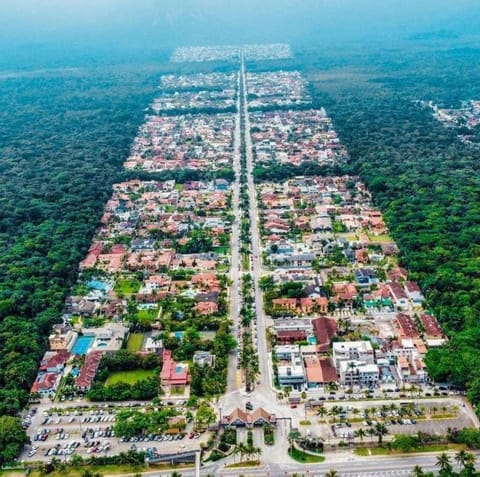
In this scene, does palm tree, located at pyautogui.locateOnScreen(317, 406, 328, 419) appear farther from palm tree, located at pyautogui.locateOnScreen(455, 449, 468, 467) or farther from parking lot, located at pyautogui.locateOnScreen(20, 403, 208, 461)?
palm tree, located at pyautogui.locateOnScreen(455, 449, 468, 467)

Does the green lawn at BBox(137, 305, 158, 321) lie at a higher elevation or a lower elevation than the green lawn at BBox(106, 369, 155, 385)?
higher

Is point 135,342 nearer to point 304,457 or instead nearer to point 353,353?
point 353,353

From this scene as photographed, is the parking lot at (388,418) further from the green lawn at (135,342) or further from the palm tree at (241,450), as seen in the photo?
the green lawn at (135,342)

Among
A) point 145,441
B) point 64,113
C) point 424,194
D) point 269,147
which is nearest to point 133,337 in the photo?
point 145,441

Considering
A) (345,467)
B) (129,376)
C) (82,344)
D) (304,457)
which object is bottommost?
(345,467)

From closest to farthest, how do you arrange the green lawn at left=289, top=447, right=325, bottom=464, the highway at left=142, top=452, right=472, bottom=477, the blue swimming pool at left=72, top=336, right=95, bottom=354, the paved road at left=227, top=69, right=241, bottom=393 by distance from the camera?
the highway at left=142, top=452, right=472, bottom=477
the green lawn at left=289, top=447, right=325, bottom=464
the paved road at left=227, top=69, right=241, bottom=393
the blue swimming pool at left=72, top=336, right=95, bottom=354

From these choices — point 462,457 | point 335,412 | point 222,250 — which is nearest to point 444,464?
point 462,457

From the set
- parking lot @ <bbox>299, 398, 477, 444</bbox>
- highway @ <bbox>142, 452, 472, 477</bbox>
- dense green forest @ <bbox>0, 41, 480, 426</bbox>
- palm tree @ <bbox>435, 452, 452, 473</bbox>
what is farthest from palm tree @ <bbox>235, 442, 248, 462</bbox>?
dense green forest @ <bbox>0, 41, 480, 426</bbox>
